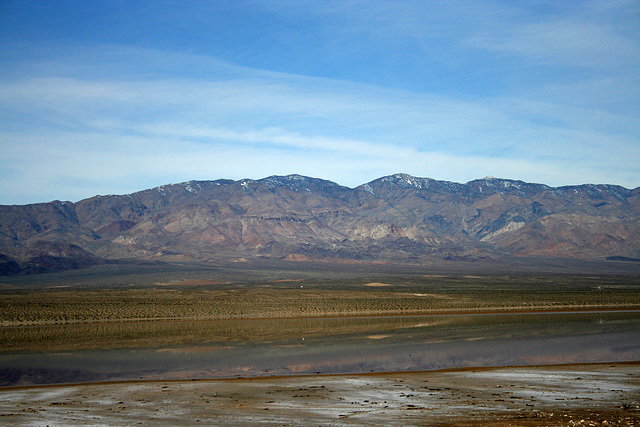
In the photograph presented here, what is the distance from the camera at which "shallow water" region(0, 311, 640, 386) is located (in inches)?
1015

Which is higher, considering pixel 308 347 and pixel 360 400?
pixel 360 400

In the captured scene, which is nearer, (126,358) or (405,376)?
(405,376)

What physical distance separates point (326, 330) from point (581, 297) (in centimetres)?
4155

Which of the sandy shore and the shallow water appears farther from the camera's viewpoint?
the shallow water

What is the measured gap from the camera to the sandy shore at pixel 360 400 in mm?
15367

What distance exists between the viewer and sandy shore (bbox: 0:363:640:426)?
15.4 meters

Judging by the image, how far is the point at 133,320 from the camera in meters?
50.0

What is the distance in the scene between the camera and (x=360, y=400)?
18328 mm

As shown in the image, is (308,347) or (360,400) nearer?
(360,400)

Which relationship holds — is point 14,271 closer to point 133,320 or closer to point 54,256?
point 54,256

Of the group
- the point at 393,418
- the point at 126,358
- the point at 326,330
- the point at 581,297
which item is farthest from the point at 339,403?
the point at 581,297

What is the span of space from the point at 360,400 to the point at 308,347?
14.5 meters

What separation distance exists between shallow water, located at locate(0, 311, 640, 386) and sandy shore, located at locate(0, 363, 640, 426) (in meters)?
2.74

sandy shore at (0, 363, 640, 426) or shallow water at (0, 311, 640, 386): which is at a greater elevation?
sandy shore at (0, 363, 640, 426)
